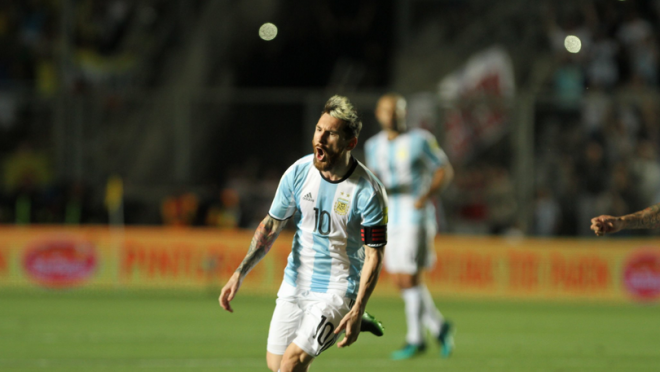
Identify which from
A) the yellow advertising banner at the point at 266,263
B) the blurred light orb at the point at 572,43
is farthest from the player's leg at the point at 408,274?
the blurred light orb at the point at 572,43

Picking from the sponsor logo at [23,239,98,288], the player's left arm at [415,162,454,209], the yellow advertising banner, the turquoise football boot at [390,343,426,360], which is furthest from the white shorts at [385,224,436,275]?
the sponsor logo at [23,239,98,288]

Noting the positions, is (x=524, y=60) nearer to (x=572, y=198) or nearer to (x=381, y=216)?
(x=572, y=198)

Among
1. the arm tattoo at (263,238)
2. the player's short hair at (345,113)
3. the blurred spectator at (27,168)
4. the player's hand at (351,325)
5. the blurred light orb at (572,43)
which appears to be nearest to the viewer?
the player's hand at (351,325)

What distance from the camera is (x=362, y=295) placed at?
16.2ft

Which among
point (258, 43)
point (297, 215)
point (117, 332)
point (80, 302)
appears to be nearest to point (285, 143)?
point (258, 43)

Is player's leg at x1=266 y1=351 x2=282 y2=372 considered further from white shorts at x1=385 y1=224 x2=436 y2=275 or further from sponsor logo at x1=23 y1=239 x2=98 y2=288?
sponsor logo at x1=23 y1=239 x2=98 y2=288

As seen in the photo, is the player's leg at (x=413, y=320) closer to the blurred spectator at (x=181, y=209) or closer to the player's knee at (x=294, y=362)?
the player's knee at (x=294, y=362)

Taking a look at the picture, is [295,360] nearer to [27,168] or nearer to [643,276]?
[643,276]

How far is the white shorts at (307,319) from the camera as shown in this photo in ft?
16.8

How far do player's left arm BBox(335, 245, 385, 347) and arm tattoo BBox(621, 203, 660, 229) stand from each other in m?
1.42

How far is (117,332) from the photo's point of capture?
35.3ft

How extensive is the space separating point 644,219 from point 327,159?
188 centimetres

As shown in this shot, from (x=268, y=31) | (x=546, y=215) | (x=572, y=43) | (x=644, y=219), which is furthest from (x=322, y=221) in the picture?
(x=268, y=31)

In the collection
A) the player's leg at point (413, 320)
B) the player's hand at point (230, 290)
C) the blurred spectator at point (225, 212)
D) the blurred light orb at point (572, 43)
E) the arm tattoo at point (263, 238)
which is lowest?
the player's leg at point (413, 320)
